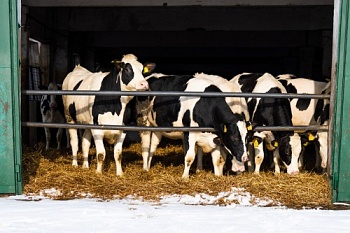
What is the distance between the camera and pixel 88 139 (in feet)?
30.5

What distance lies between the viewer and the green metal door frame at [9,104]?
677 cm

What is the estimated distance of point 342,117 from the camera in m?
6.71

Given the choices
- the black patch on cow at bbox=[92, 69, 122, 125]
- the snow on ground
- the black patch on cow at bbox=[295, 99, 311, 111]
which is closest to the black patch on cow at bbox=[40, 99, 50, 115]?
the black patch on cow at bbox=[92, 69, 122, 125]

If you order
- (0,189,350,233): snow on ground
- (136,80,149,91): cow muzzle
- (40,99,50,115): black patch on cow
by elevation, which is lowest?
(0,189,350,233): snow on ground

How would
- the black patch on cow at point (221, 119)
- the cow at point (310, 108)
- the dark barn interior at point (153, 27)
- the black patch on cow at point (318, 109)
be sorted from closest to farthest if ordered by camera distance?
the black patch on cow at point (221, 119) < the cow at point (310, 108) < the black patch on cow at point (318, 109) < the dark barn interior at point (153, 27)

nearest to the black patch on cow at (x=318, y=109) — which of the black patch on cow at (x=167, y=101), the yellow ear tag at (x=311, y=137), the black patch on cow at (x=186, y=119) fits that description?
the yellow ear tag at (x=311, y=137)

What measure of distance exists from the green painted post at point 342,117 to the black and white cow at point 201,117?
1498 mm

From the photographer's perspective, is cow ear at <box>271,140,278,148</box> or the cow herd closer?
the cow herd

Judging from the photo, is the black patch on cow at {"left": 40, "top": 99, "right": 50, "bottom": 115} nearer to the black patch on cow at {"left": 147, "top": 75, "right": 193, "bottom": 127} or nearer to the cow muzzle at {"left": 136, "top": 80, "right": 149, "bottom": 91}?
the black patch on cow at {"left": 147, "top": 75, "right": 193, "bottom": 127}

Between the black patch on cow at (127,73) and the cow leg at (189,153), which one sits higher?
the black patch on cow at (127,73)

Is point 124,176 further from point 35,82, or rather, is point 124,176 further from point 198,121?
point 35,82

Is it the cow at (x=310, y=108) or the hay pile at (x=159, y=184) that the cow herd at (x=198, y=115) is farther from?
the hay pile at (x=159, y=184)

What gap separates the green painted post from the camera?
662cm

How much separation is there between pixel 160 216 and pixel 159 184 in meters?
1.36
